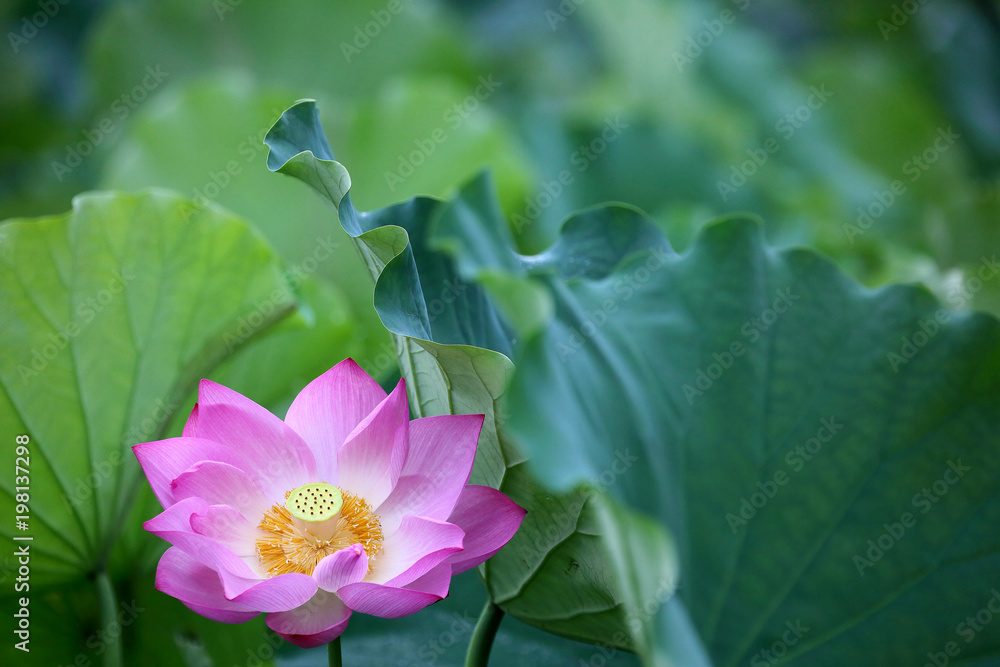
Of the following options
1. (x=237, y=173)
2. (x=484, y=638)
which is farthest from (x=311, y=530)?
(x=237, y=173)

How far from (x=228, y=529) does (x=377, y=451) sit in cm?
8

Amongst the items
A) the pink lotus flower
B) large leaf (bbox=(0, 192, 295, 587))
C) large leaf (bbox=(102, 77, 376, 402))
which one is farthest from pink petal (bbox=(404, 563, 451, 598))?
large leaf (bbox=(102, 77, 376, 402))

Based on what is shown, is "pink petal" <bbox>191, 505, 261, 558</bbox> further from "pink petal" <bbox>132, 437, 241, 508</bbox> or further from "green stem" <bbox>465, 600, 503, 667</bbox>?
"green stem" <bbox>465, 600, 503, 667</bbox>

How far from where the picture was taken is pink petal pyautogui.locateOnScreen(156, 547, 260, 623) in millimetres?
362

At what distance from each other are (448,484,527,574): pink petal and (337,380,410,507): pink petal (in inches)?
1.5

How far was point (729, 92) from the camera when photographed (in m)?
1.66

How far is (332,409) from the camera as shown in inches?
16.5

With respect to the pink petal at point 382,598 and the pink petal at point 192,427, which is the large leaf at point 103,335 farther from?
the pink petal at point 382,598

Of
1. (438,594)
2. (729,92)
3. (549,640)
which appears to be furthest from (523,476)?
(729,92)

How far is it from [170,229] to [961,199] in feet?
3.29

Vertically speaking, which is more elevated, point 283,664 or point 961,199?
point 961,199

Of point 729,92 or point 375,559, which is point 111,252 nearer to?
point 375,559

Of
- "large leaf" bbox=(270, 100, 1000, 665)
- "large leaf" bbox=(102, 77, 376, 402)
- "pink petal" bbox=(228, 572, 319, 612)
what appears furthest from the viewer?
"large leaf" bbox=(102, 77, 376, 402)

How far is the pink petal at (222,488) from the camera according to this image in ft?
1.22
